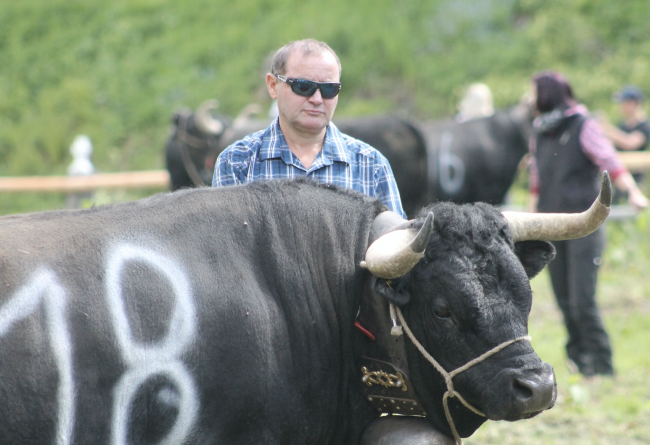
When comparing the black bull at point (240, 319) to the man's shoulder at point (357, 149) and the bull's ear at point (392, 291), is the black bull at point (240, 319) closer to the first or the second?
the bull's ear at point (392, 291)

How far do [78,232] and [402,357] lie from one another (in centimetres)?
129

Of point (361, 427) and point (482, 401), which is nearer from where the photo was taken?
point (482, 401)

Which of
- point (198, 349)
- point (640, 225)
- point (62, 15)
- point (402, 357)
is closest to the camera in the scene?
point (198, 349)

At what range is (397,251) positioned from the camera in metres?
2.75

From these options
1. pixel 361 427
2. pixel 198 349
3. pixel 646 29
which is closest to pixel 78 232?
pixel 198 349

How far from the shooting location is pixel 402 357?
9.74ft

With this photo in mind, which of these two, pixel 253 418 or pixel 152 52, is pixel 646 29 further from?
pixel 253 418

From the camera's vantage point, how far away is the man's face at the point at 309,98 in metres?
3.37

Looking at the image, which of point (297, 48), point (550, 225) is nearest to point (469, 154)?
point (297, 48)

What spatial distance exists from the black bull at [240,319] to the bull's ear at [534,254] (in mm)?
23

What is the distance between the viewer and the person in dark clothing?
624 cm

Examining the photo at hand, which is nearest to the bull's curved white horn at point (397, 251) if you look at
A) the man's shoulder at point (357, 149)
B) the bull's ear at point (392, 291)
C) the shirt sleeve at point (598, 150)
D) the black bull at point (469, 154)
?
the bull's ear at point (392, 291)

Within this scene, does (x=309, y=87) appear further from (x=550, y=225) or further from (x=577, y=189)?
(x=577, y=189)

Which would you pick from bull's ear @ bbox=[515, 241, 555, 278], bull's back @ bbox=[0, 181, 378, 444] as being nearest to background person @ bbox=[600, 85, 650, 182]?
bull's ear @ bbox=[515, 241, 555, 278]
